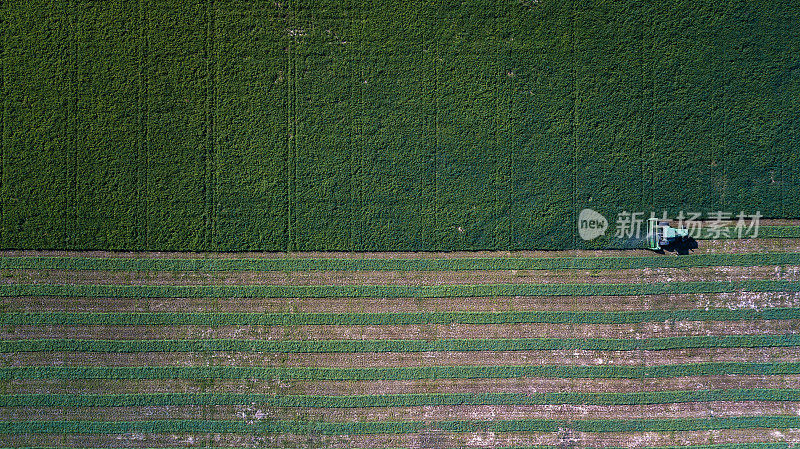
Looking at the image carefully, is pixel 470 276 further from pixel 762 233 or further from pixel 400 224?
pixel 762 233

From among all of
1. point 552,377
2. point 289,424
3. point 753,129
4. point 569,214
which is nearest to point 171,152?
point 289,424

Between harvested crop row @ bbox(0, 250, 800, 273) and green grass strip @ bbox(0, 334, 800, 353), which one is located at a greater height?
harvested crop row @ bbox(0, 250, 800, 273)

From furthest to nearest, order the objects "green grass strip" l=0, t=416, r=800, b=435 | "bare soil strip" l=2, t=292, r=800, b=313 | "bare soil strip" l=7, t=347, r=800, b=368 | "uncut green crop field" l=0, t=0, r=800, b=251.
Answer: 1. "uncut green crop field" l=0, t=0, r=800, b=251
2. "bare soil strip" l=2, t=292, r=800, b=313
3. "bare soil strip" l=7, t=347, r=800, b=368
4. "green grass strip" l=0, t=416, r=800, b=435

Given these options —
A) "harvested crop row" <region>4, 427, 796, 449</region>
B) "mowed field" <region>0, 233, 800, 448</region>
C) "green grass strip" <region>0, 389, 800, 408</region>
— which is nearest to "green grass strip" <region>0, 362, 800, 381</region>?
"mowed field" <region>0, 233, 800, 448</region>

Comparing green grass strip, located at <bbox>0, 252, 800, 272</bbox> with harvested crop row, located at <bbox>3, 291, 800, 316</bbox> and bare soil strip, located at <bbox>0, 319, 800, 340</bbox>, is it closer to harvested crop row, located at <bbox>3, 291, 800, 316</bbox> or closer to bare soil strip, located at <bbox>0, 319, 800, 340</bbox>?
harvested crop row, located at <bbox>3, 291, 800, 316</bbox>

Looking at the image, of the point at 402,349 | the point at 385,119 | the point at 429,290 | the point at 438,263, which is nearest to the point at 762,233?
the point at 438,263
